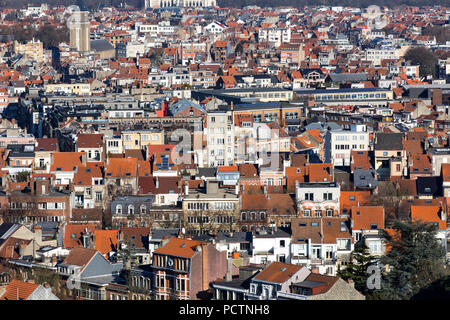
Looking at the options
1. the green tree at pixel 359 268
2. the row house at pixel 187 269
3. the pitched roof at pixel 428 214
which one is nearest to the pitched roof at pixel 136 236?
the row house at pixel 187 269

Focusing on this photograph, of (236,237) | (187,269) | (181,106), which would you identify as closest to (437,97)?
(181,106)

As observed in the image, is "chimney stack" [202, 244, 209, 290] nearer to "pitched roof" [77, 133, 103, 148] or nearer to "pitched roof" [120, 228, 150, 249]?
"pitched roof" [120, 228, 150, 249]

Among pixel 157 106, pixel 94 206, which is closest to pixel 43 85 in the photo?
pixel 157 106

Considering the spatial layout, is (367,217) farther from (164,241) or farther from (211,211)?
(164,241)

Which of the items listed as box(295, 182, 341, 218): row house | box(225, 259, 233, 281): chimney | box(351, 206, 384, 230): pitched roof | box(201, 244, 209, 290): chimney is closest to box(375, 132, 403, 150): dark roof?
box(295, 182, 341, 218): row house

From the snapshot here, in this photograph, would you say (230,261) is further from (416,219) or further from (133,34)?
(133,34)
